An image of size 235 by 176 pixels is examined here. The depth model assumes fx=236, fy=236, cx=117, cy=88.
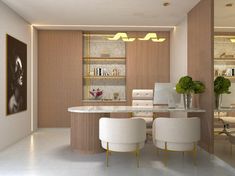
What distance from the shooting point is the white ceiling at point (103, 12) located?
4.96 meters

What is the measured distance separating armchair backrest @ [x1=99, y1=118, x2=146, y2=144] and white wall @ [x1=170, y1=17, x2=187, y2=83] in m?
2.89

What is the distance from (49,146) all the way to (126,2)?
3.49 metres

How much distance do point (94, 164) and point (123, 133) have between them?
810mm

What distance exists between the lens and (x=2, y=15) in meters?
4.84

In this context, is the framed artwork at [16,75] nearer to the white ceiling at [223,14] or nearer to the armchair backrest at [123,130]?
the armchair backrest at [123,130]

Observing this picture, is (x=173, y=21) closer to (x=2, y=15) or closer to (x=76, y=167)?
(x=2, y=15)

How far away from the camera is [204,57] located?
15.2 feet

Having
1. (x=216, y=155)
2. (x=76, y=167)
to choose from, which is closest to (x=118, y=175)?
(x=76, y=167)

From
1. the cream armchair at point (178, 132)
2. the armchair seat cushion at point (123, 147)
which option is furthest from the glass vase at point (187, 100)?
the armchair seat cushion at point (123, 147)

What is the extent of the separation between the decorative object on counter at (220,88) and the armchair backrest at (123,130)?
169cm

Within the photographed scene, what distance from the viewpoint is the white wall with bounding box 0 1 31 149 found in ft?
15.7

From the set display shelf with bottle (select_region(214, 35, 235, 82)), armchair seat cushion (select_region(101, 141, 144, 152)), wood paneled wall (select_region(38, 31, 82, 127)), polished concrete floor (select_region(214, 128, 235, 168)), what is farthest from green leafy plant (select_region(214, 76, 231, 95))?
wood paneled wall (select_region(38, 31, 82, 127))

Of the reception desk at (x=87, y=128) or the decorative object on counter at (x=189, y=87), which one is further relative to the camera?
the decorative object on counter at (x=189, y=87)

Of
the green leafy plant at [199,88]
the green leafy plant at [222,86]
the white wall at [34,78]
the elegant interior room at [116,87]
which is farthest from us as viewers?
the white wall at [34,78]
